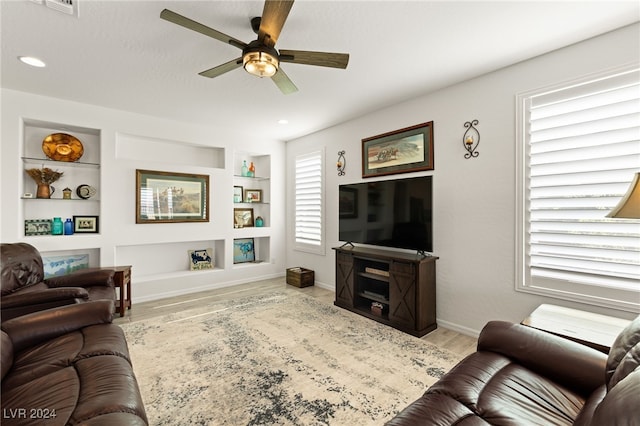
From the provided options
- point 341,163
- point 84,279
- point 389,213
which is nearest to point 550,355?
point 389,213

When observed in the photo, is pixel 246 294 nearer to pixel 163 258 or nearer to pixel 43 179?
pixel 163 258

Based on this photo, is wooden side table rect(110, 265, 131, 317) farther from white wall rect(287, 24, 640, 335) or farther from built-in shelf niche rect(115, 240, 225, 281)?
white wall rect(287, 24, 640, 335)

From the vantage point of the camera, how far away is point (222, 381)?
2180 mm

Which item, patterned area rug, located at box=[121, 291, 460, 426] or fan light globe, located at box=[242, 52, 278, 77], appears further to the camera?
fan light globe, located at box=[242, 52, 278, 77]

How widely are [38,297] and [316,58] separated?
2876mm

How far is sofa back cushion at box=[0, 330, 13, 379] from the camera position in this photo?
4.56 feet

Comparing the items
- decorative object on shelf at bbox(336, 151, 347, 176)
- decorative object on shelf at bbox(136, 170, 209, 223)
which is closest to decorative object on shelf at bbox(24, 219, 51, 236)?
decorative object on shelf at bbox(136, 170, 209, 223)

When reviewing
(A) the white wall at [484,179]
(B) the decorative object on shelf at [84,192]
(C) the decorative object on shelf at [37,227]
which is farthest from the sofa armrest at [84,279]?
(A) the white wall at [484,179]

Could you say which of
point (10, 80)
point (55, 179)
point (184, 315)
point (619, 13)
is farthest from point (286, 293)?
point (619, 13)

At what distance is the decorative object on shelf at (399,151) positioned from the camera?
339 cm

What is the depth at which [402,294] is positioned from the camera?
10.2 feet

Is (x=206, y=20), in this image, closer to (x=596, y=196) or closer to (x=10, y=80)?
(x=10, y=80)

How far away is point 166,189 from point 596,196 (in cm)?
502

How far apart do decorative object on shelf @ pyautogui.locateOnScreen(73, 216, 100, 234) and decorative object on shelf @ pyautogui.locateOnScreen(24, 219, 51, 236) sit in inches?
10.3
